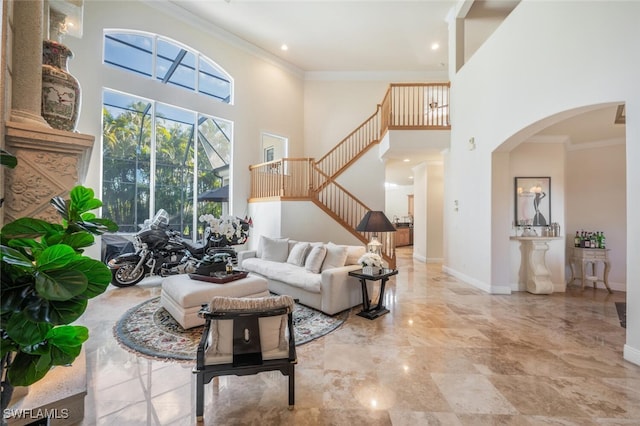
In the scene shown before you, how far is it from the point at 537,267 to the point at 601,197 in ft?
6.60

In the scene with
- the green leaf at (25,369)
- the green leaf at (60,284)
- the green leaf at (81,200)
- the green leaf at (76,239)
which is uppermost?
the green leaf at (81,200)

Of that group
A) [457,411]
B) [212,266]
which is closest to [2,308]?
[457,411]

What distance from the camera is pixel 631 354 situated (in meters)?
2.42

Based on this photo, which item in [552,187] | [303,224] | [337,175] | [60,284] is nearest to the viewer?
[60,284]

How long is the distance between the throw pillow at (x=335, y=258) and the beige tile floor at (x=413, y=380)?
2.55 feet

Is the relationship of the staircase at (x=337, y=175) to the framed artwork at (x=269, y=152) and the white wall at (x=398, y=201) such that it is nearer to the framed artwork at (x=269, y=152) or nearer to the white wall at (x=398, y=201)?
the framed artwork at (x=269, y=152)

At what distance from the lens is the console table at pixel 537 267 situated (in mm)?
4477

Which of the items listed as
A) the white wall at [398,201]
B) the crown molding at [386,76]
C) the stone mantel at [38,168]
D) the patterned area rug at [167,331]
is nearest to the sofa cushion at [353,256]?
the patterned area rug at [167,331]

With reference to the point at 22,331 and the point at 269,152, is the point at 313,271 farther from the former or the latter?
the point at 269,152

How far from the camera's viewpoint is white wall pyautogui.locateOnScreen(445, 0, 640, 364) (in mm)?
2523

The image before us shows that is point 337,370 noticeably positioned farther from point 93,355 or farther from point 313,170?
point 313,170

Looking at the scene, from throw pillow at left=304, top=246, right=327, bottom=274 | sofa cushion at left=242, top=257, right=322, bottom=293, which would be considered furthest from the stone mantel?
throw pillow at left=304, top=246, right=327, bottom=274

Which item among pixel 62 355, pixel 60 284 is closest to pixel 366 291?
pixel 62 355

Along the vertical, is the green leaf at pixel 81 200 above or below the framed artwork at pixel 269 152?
below
